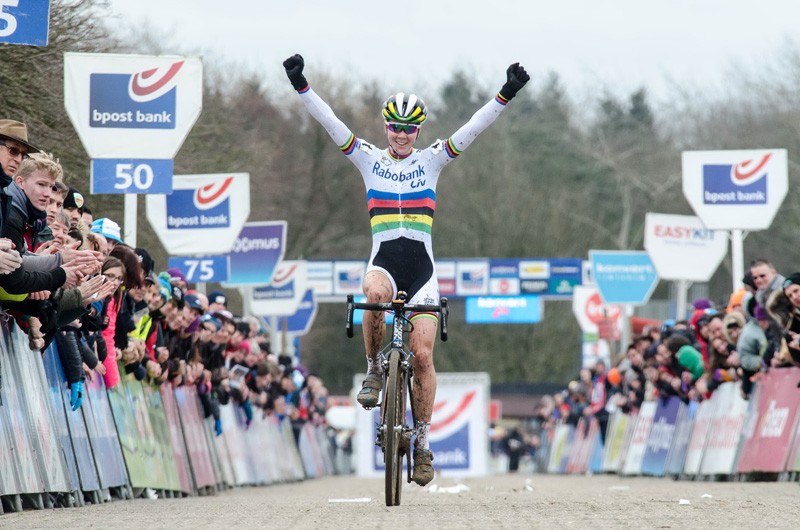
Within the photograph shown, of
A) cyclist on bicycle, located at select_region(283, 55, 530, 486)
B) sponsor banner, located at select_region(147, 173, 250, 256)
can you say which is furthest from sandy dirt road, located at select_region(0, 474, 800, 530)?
sponsor banner, located at select_region(147, 173, 250, 256)

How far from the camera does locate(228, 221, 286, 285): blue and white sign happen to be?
92.6 ft

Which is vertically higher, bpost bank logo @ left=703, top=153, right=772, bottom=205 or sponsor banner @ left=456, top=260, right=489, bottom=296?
bpost bank logo @ left=703, top=153, right=772, bottom=205

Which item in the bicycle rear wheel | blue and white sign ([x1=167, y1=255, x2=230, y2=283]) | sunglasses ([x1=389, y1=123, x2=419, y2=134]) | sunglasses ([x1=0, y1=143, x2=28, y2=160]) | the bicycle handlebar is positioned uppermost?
sunglasses ([x1=389, y1=123, x2=419, y2=134])

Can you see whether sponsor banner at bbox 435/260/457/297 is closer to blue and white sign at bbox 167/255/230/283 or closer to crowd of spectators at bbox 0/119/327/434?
crowd of spectators at bbox 0/119/327/434

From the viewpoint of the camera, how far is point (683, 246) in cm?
2844

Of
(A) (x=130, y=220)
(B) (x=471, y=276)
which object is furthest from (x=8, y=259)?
(B) (x=471, y=276)

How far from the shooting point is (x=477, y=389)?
119ft

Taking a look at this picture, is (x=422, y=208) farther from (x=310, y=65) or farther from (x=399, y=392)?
(x=310, y=65)

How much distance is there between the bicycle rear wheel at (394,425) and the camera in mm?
11148

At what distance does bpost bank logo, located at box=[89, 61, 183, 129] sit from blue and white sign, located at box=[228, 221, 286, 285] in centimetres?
1099

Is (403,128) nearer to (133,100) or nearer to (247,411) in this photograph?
(133,100)

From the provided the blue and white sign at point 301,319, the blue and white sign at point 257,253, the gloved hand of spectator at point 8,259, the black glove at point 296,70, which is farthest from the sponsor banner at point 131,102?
the blue and white sign at point 301,319

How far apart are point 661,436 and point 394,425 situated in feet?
49.5

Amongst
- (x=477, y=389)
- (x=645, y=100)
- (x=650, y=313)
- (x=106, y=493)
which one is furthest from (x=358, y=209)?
(x=106, y=493)
